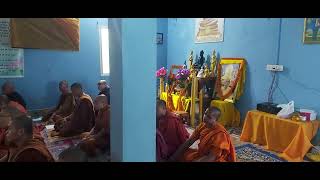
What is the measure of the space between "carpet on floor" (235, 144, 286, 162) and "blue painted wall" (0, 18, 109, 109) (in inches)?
153

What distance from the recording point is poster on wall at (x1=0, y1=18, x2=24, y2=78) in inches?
222

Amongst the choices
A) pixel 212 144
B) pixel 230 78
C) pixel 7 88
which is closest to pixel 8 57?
pixel 7 88

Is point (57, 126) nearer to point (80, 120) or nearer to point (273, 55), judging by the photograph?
point (80, 120)

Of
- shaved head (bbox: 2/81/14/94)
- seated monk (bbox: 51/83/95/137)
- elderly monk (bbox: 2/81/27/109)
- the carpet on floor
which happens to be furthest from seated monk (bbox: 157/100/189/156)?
shaved head (bbox: 2/81/14/94)

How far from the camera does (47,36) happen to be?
6.02 m

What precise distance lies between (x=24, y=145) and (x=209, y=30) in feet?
16.3

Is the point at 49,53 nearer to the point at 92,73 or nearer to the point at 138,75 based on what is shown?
the point at 92,73

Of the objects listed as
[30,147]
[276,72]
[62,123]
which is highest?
[276,72]

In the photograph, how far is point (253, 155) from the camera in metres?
4.05

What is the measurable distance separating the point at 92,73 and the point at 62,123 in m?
2.14

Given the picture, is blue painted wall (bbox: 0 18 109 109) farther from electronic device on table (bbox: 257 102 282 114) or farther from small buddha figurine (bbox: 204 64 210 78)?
electronic device on table (bbox: 257 102 282 114)

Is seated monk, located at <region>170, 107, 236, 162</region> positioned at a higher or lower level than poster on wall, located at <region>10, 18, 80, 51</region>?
lower

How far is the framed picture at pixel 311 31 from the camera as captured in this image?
4.29 meters

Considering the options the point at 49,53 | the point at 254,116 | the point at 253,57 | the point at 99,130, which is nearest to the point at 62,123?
the point at 99,130
